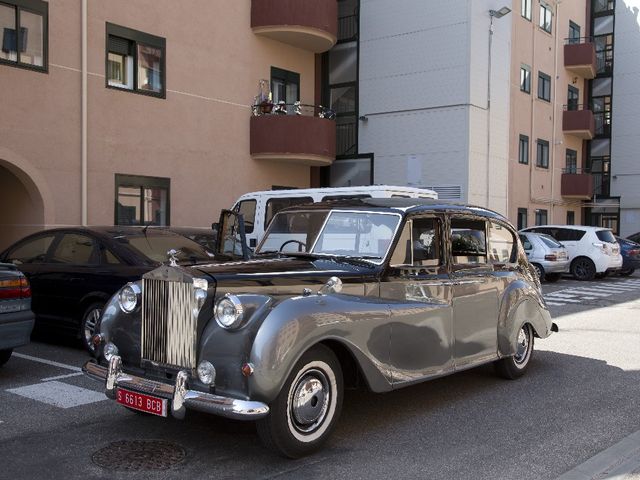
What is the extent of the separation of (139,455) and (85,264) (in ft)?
13.5

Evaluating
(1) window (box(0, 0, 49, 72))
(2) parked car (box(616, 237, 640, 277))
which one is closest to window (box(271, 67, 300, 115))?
(1) window (box(0, 0, 49, 72))

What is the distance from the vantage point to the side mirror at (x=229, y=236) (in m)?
7.89

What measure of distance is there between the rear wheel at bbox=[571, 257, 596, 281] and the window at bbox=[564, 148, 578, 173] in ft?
37.5

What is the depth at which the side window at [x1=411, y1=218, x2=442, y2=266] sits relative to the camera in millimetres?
6180

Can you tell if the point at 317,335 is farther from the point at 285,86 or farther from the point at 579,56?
the point at 579,56

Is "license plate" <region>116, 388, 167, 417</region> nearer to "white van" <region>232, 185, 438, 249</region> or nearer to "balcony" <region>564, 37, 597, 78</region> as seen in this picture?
"white van" <region>232, 185, 438, 249</region>

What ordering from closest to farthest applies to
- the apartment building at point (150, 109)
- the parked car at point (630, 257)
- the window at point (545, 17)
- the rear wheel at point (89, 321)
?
the rear wheel at point (89, 321) → the apartment building at point (150, 109) → the parked car at point (630, 257) → the window at point (545, 17)

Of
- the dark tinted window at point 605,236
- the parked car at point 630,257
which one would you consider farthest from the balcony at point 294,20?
the parked car at point 630,257

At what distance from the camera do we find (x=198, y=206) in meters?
17.4

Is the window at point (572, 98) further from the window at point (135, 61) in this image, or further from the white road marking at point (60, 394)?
the white road marking at point (60, 394)

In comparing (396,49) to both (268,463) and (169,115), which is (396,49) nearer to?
(169,115)

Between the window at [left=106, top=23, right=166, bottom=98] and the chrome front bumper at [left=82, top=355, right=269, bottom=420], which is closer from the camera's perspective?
the chrome front bumper at [left=82, top=355, right=269, bottom=420]

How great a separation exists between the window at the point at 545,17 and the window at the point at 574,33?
2.71 m

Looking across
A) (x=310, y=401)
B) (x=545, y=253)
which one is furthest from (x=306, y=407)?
(x=545, y=253)
